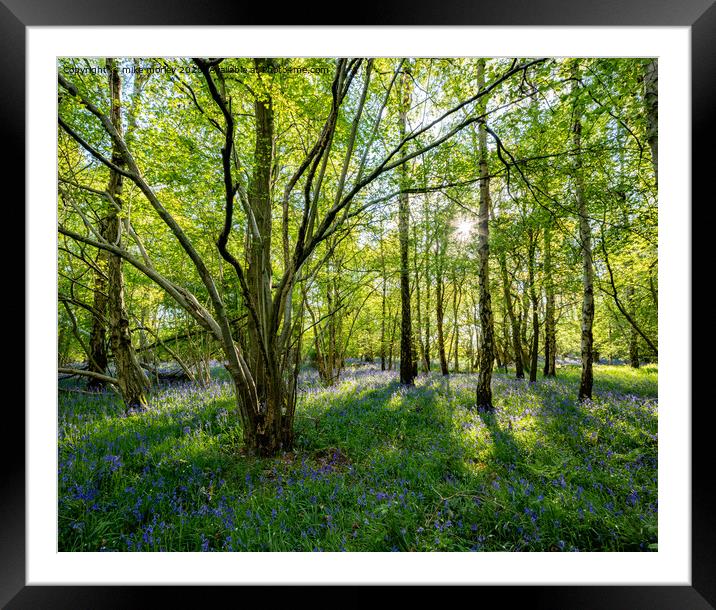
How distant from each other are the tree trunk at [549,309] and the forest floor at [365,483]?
2868mm

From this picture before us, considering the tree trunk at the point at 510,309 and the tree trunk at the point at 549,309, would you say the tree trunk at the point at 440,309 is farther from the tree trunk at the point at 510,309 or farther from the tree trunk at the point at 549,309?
the tree trunk at the point at 549,309

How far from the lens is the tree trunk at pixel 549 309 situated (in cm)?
586

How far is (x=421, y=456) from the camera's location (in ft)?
10.9

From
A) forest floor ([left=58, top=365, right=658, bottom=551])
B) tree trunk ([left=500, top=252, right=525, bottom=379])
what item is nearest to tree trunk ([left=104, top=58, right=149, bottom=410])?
forest floor ([left=58, top=365, right=658, bottom=551])

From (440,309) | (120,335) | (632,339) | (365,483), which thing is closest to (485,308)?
(365,483)

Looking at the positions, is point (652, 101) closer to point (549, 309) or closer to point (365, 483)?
point (365, 483)

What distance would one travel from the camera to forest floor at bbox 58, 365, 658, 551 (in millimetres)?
2006

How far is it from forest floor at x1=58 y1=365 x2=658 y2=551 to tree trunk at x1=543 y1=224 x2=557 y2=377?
9.41 feet
